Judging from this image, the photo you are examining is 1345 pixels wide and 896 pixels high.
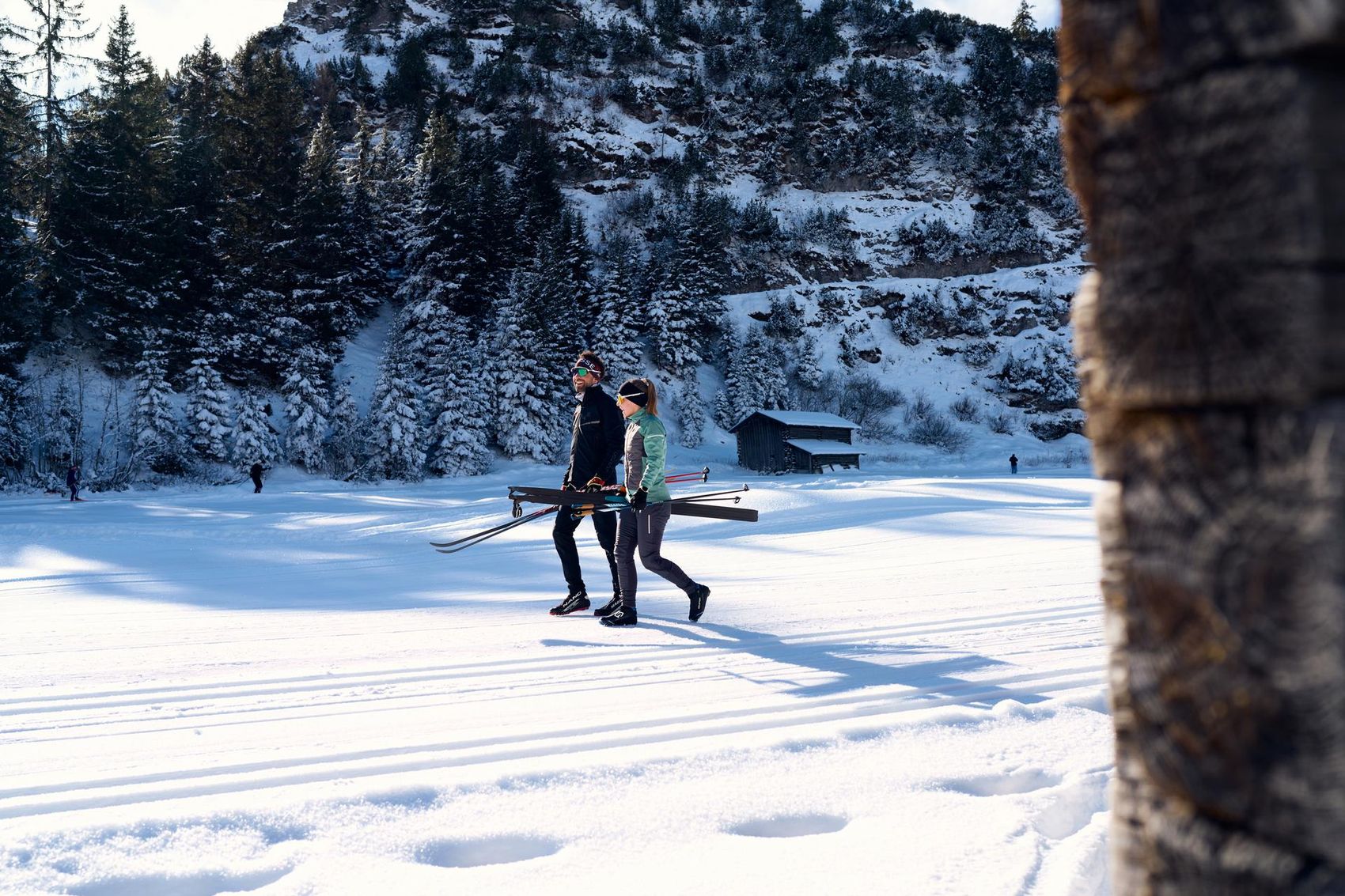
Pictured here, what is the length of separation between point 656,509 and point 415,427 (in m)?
29.0

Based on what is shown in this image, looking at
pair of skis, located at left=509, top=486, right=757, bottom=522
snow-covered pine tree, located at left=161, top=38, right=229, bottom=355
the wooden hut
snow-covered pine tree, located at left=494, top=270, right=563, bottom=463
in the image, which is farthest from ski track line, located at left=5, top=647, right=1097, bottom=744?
the wooden hut

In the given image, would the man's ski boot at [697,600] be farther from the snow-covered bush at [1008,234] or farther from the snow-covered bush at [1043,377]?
the snow-covered bush at [1008,234]

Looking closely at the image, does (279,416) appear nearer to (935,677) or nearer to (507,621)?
(507,621)

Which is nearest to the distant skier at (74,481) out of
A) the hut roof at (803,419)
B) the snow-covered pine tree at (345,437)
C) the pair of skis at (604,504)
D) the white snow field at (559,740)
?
the snow-covered pine tree at (345,437)

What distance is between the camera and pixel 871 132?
236 feet

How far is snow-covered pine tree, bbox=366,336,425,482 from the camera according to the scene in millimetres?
33531

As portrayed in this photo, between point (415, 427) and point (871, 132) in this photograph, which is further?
point (871, 132)

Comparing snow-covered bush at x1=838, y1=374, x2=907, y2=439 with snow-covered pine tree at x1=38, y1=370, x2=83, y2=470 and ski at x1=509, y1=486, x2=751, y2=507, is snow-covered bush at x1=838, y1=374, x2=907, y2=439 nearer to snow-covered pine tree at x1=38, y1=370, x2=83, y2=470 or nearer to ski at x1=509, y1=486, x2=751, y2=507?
snow-covered pine tree at x1=38, y1=370, x2=83, y2=470

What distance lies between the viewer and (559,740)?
13.2 ft

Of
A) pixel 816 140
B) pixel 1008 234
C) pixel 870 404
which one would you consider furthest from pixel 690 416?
pixel 816 140

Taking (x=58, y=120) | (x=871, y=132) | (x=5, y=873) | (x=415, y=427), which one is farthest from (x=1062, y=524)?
(x=871, y=132)

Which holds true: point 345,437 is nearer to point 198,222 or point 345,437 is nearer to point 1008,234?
point 198,222

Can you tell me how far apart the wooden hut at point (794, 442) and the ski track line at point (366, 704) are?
34.9m

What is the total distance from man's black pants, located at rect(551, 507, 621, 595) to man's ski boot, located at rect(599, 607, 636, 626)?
41 cm
